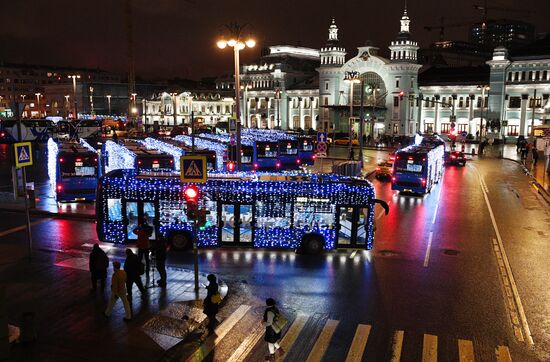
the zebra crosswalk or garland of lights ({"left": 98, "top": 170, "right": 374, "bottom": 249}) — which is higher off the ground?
garland of lights ({"left": 98, "top": 170, "right": 374, "bottom": 249})

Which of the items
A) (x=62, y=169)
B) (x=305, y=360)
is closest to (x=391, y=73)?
(x=62, y=169)

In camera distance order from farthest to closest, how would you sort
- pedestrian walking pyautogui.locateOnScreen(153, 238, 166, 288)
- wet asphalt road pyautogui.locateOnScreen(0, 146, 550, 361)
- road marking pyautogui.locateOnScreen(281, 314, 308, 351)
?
pedestrian walking pyautogui.locateOnScreen(153, 238, 166, 288) → wet asphalt road pyautogui.locateOnScreen(0, 146, 550, 361) → road marking pyautogui.locateOnScreen(281, 314, 308, 351)

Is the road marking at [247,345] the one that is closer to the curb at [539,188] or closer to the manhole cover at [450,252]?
the manhole cover at [450,252]

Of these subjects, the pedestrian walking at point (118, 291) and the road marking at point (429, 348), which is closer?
the road marking at point (429, 348)

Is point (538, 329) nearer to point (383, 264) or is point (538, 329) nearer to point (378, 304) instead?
point (378, 304)

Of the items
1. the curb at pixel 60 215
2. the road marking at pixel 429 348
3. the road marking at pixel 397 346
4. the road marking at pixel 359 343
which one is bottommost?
the road marking at pixel 429 348

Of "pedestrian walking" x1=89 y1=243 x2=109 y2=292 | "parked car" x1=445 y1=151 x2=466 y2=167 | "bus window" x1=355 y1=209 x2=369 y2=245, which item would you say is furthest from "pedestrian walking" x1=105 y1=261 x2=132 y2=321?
"parked car" x1=445 y1=151 x2=466 y2=167

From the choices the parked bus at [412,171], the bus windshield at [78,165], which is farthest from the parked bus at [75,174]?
the parked bus at [412,171]

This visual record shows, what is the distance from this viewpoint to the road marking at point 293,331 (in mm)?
11280

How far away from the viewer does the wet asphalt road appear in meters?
11.9

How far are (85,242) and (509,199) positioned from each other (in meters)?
23.4

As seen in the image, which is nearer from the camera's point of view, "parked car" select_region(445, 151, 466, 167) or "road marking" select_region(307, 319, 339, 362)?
"road marking" select_region(307, 319, 339, 362)

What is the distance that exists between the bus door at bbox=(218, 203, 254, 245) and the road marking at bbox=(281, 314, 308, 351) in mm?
5845

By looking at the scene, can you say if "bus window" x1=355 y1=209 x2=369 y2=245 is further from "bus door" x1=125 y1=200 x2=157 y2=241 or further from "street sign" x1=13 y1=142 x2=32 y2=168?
"street sign" x1=13 y1=142 x2=32 y2=168
